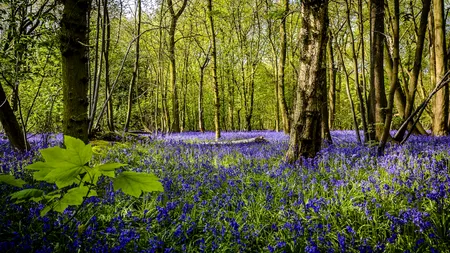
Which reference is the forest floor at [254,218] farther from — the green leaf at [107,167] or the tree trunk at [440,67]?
the tree trunk at [440,67]

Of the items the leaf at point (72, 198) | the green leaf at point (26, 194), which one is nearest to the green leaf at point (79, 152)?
the leaf at point (72, 198)

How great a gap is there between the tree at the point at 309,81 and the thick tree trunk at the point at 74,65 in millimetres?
3639

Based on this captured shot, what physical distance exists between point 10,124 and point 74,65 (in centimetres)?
314

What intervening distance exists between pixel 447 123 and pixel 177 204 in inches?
421

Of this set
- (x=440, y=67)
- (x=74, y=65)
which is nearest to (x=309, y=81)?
(x=74, y=65)

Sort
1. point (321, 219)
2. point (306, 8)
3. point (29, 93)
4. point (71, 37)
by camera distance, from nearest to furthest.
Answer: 1. point (321, 219)
2. point (71, 37)
3. point (306, 8)
4. point (29, 93)

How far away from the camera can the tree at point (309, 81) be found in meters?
Result: 5.32

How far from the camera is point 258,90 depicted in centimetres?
3656

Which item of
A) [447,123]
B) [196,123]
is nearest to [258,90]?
[196,123]

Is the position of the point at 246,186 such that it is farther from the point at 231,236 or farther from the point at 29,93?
the point at 29,93

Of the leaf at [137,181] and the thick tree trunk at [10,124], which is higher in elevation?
the thick tree trunk at [10,124]

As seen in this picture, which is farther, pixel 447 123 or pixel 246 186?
pixel 447 123

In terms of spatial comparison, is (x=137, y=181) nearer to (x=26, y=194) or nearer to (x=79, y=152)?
(x=79, y=152)

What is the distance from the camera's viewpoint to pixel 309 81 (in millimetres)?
5328
